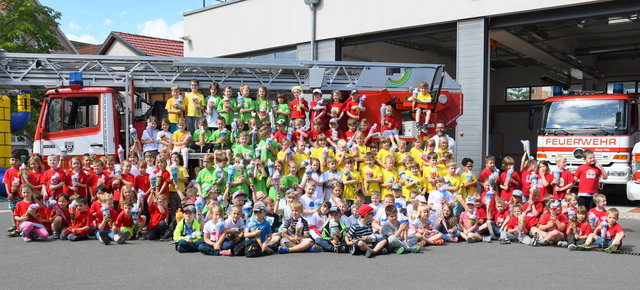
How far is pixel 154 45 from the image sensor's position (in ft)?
107

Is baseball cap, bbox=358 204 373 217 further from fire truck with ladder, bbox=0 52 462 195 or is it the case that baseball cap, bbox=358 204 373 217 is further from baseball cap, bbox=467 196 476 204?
fire truck with ladder, bbox=0 52 462 195

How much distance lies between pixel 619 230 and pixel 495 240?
1.79 m

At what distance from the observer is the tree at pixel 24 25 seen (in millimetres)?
20500

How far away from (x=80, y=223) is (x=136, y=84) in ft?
11.8

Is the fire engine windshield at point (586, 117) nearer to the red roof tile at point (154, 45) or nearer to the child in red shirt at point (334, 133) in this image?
the child in red shirt at point (334, 133)

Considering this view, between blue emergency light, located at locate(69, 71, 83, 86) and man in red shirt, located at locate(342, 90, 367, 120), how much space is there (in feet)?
17.7

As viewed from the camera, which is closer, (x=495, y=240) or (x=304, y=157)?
(x=495, y=240)

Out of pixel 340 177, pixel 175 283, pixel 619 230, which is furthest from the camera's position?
pixel 340 177

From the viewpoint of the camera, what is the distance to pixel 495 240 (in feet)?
29.0

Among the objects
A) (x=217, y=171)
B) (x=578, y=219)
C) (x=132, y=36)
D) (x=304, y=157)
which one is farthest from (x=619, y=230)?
(x=132, y=36)

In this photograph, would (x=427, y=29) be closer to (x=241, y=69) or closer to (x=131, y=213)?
(x=241, y=69)

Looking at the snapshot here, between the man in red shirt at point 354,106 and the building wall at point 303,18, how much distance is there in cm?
601

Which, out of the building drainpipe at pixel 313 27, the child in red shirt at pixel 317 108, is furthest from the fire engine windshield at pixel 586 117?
the building drainpipe at pixel 313 27

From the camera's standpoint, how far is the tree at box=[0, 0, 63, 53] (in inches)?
807
